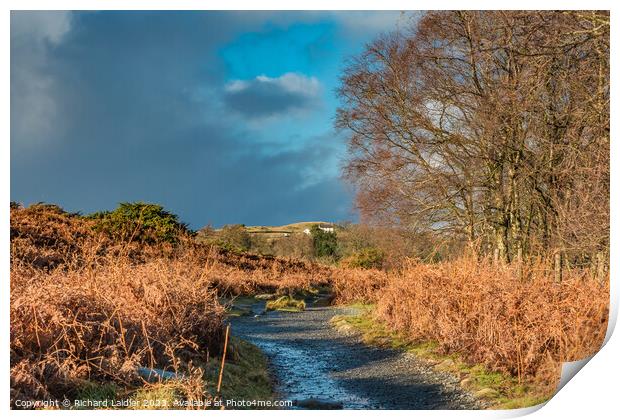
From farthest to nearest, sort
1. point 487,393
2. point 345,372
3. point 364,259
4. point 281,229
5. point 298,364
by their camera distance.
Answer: point 364,259 < point 281,229 < point 298,364 < point 345,372 < point 487,393

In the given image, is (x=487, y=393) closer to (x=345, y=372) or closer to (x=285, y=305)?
(x=345, y=372)

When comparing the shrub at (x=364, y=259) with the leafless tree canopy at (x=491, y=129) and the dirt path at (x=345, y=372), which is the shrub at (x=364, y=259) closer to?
the leafless tree canopy at (x=491, y=129)

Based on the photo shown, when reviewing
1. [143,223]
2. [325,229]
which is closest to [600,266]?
[143,223]

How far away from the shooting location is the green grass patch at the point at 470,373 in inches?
206

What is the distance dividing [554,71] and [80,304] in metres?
5.66

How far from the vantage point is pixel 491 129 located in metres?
10.3

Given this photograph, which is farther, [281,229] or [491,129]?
[281,229]

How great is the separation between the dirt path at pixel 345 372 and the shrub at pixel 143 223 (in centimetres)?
344

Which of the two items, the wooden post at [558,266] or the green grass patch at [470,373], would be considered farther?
the wooden post at [558,266]

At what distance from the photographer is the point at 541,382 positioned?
539cm

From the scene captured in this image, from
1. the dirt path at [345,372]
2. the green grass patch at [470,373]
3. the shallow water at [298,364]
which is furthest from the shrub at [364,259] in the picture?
the green grass patch at [470,373]

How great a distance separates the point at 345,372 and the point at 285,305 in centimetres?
670

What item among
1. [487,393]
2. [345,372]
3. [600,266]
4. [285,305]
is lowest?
[487,393]
